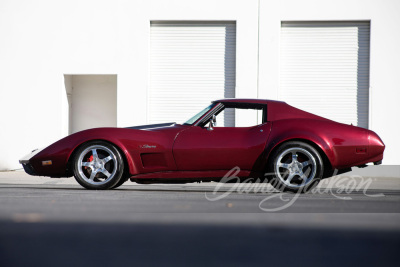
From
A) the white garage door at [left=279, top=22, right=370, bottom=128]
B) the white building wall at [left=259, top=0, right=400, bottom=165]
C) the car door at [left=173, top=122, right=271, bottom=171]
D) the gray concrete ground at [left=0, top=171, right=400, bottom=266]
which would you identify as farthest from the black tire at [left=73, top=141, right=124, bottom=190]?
the white building wall at [left=259, top=0, right=400, bottom=165]

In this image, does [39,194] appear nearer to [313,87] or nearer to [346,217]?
[346,217]

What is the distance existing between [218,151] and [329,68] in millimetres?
9049

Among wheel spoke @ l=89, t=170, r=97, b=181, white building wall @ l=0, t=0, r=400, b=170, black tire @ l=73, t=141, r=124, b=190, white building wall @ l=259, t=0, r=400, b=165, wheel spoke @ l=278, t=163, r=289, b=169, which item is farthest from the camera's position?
white building wall @ l=0, t=0, r=400, b=170

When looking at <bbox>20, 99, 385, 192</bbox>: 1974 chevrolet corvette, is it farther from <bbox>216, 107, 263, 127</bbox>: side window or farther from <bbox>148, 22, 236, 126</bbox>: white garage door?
<bbox>148, 22, 236, 126</bbox>: white garage door

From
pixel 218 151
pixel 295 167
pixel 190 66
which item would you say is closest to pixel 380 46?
pixel 190 66

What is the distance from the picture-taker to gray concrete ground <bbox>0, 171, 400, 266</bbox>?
12.5 feet

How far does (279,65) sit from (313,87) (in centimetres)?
103

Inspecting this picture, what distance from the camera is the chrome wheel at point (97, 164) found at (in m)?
7.77

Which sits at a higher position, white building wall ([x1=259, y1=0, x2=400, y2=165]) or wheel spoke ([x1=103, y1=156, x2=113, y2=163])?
white building wall ([x1=259, y1=0, x2=400, y2=165])

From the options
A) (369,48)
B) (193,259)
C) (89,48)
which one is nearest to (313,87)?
(369,48)

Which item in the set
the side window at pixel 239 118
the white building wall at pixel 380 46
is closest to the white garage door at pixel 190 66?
the side window at pixel 239 118

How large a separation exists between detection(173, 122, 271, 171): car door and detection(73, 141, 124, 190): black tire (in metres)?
0.75

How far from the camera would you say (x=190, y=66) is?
16.2 meters

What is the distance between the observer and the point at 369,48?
15.8 meters
